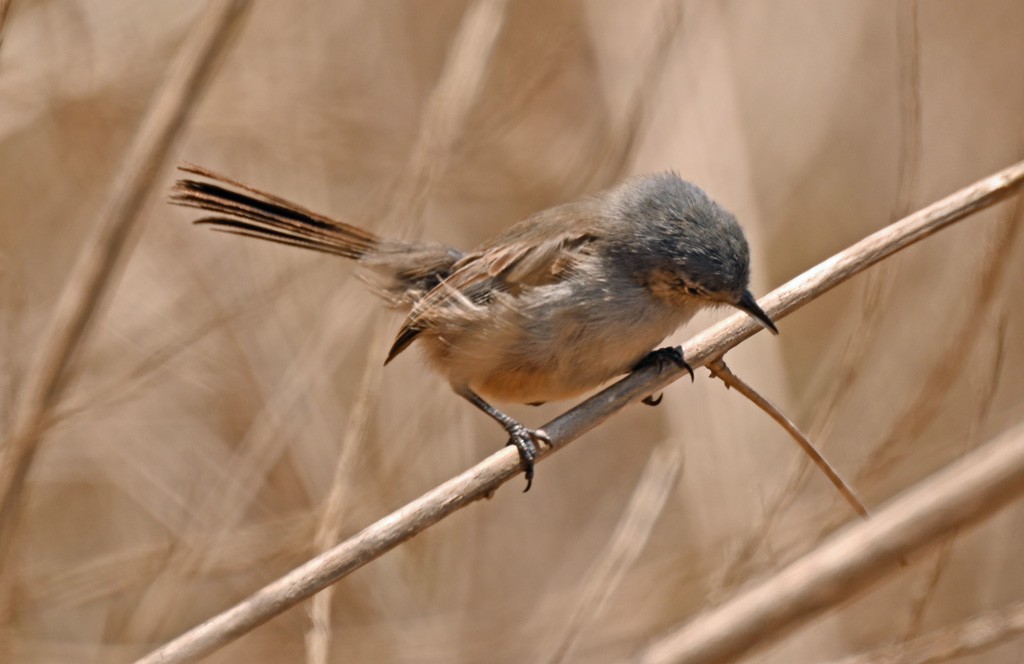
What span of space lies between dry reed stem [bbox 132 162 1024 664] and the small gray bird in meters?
0.12

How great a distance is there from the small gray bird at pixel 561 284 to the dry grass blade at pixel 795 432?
25 centimetres

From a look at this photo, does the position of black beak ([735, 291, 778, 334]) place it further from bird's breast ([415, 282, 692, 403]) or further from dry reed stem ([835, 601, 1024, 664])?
dry reed stem ([835, 601, 1024, 664])

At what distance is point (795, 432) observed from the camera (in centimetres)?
216

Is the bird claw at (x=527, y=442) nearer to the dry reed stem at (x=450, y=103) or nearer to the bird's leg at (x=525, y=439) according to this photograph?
the bird's leg at (x=525, y=439)

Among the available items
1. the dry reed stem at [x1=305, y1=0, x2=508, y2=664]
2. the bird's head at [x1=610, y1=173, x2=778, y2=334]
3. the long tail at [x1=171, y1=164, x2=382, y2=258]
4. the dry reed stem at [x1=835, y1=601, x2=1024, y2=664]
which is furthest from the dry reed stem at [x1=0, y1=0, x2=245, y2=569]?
the dry reed stem at [x1=835, y1=601, x2=1024, y2=664]

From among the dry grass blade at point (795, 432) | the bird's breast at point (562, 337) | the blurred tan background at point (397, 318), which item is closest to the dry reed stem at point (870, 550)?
the dry grass blade at point (795, 432)

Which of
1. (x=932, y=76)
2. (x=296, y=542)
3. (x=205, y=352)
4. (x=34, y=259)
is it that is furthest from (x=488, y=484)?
(x=932, y=76)

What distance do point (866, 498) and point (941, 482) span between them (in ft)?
8.70

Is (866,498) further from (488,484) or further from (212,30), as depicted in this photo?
(212,30)

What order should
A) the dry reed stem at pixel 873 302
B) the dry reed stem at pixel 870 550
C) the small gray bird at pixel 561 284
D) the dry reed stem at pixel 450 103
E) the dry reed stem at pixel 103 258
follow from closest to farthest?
the dry reed stem at pixel 870 550, the dry reed stem at pixel 103 258, the dry reed stem at pixel 873 302, the small gray bird at pixel 561 284, the dry reed stem at pixel 450 103

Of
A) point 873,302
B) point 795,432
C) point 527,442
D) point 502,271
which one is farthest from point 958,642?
point 502,271

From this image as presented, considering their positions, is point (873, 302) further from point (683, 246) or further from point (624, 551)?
point (624, 551)

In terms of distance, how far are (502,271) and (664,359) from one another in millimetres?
607

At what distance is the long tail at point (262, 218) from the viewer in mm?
2822
